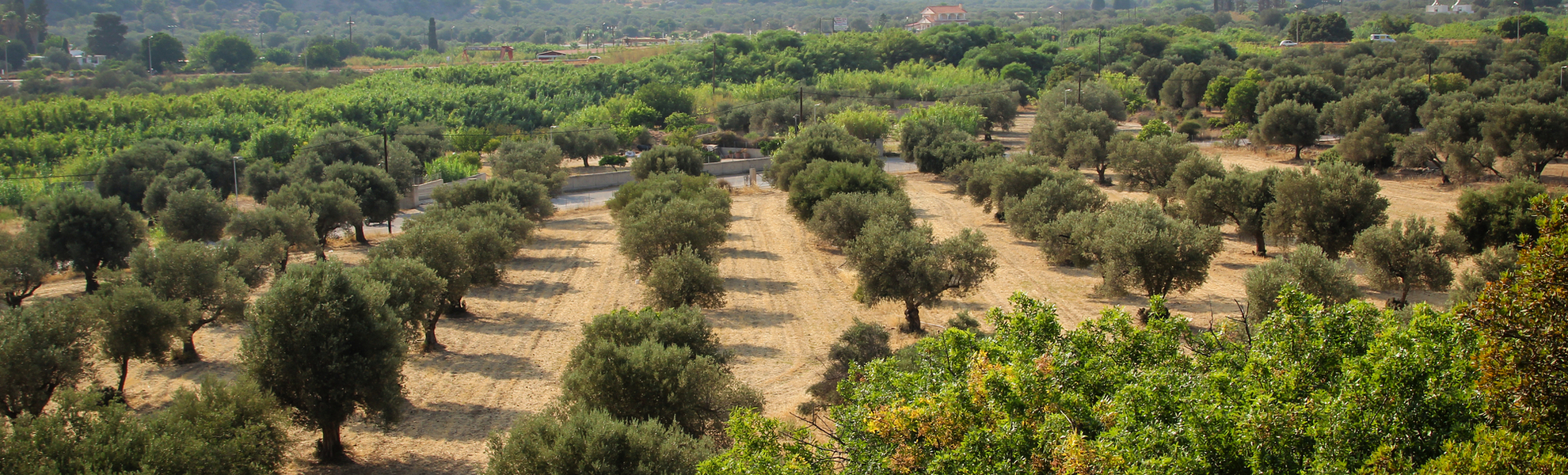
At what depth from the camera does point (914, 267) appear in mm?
21438

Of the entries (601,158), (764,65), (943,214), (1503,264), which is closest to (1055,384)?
(1503,264)

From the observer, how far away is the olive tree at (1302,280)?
1898cm

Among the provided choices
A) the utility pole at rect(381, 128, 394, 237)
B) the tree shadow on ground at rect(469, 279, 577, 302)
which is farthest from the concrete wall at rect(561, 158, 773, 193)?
the tree shadow on ground at rect(469, 279, 577, 302)

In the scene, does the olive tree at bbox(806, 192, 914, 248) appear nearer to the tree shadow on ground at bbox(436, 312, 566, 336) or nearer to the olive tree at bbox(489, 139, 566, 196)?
the tree shadow on ground at bbox(436, 312, 566, 336)

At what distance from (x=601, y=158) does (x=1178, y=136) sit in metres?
29.7

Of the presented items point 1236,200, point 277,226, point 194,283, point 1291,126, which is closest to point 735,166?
point 1291,126

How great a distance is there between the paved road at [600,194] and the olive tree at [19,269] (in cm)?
2030

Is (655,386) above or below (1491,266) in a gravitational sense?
below

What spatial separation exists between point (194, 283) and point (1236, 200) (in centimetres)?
2731

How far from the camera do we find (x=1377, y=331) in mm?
8812

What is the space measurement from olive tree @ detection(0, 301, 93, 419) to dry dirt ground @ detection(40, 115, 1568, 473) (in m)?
1.93

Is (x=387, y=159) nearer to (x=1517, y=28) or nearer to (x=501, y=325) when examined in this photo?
(x=501, y=325)

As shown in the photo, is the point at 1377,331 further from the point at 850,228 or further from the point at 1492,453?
the point at 850,228

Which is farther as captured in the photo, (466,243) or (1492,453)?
(466,243)
